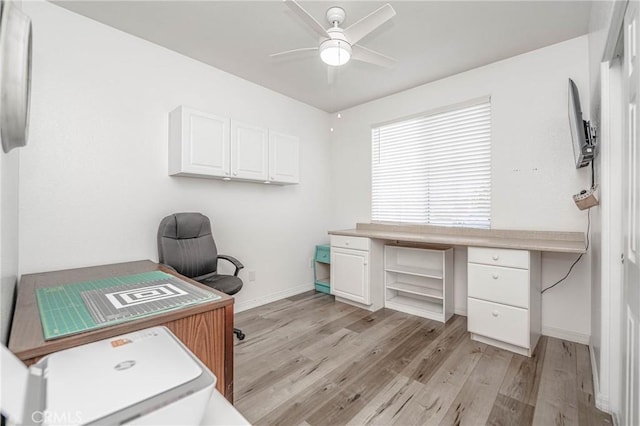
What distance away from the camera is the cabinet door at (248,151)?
9.24 ft

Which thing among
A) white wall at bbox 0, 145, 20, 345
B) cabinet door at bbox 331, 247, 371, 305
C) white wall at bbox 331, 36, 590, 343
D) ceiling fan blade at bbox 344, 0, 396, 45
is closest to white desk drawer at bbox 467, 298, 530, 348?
white wall at bbox 331, 36, 590, 343

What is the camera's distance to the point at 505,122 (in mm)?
2775

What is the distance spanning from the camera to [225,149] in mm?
2738

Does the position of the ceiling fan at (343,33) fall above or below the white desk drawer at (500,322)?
above

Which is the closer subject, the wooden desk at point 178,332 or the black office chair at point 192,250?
the wooden desk at point 178,332

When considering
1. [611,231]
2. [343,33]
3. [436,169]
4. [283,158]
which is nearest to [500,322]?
[611,231]

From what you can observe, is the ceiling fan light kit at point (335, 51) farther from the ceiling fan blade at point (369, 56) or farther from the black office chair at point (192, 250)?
the black office chair at point (192, 250)

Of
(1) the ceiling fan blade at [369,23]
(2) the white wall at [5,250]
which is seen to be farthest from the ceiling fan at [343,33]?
(2) the white wall at [5,250]

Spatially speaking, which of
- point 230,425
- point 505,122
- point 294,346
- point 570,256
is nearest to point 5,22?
point 230,425

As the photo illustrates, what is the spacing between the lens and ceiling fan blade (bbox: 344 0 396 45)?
1.69m

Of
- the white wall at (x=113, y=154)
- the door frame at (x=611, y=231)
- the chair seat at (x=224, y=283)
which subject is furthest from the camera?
the chair seat at (x=224, y=283)

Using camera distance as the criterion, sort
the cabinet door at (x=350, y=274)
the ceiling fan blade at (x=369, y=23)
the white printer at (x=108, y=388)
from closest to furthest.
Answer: the white printer at (x=108, y=388) → the ceiling fan blade at (x=369, y=23) → the cabinet door at (x=350, y=274)

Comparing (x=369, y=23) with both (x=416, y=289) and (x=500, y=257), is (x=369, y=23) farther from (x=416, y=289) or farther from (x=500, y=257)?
(x=416, y=289)

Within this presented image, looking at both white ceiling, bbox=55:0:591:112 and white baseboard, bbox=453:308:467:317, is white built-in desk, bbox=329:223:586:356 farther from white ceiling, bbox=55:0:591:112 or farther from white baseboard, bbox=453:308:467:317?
white ceiling, bbox=55:0:591:112
